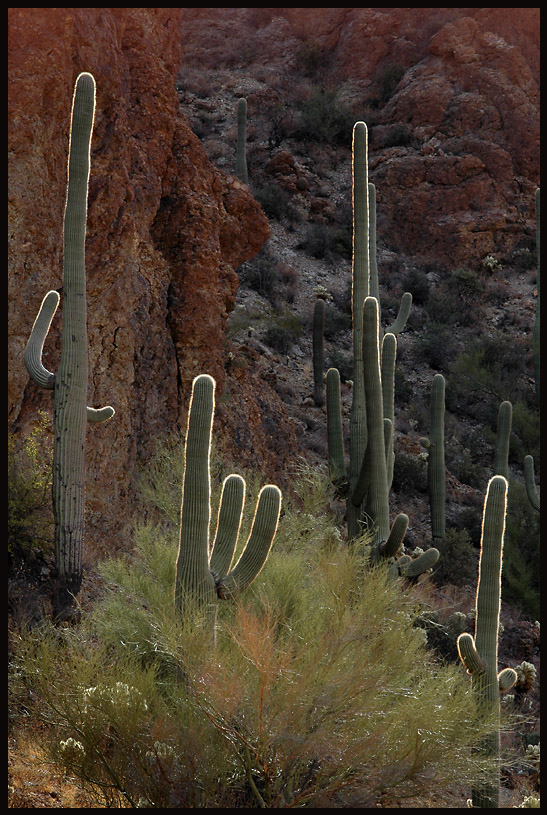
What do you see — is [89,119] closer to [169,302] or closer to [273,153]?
[169,302]

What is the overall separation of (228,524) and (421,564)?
4.82 metres

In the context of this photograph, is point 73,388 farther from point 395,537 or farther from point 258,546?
point 395,537

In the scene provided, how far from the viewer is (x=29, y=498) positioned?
971 cm

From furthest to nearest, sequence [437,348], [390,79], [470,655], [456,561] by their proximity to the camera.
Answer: [390,79], [437,348], [456,561], [470,655]

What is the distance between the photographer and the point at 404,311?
17.8 metres

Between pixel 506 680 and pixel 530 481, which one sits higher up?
pixel 530 481

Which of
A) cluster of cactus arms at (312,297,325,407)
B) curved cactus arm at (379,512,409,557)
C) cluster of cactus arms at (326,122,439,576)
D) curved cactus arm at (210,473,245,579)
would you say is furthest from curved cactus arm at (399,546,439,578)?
cluster of cactus arms at (312,297,325,407)

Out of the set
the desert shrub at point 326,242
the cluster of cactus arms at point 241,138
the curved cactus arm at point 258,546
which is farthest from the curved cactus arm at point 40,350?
the desert shrub at point 326,242

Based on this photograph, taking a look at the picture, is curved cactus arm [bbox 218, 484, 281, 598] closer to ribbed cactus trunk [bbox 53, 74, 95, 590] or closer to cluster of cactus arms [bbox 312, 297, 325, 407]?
ribbed cactus trunk [bbox 53, 74, 95, 590]

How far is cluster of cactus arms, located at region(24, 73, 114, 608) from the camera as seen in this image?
8562 mm

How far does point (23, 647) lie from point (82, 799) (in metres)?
1.31

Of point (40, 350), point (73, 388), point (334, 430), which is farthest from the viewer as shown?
point (334, 430)

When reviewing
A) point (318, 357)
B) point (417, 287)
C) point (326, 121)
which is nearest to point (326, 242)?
point (417, 287)

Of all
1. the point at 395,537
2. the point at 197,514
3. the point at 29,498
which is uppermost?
the point at 197,514
